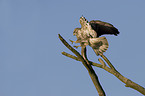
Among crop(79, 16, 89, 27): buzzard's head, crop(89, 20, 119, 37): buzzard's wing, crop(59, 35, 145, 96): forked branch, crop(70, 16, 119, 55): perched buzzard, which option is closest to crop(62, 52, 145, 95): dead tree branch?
crop(59, 35, 145, 96): forked branch

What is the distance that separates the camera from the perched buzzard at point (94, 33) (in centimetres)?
828

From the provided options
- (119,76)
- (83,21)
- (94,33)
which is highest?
(83,21)

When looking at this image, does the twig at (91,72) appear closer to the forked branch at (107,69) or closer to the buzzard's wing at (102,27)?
the forked branch at (107,69)

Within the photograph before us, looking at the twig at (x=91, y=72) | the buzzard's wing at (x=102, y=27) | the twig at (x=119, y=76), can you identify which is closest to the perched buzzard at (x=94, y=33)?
the buzzard's wing at (x=102, y=27)

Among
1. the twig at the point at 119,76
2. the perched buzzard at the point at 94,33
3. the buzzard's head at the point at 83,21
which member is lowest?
the twig at the point at 119,76

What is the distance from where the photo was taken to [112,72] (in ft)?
28.3

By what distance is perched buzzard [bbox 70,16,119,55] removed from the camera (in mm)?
8281

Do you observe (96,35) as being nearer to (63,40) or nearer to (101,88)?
(63,40)

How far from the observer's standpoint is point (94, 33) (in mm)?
8367

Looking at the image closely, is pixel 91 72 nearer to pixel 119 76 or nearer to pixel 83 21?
pixel 119 76

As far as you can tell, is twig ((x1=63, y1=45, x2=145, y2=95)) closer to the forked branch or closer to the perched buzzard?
the forked branch

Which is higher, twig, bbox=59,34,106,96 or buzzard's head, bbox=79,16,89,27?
buzzard's head, bbox=79,16,89,27

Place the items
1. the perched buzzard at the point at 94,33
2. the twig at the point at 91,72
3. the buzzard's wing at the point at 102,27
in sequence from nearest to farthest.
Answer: the perched buzzard at the point at 94,33
the twig at the point at 91,72
the buzzard's wing at the point at 102,27

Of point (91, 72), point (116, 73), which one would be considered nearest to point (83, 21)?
point (91, 72)
